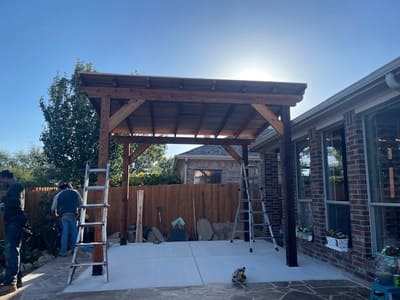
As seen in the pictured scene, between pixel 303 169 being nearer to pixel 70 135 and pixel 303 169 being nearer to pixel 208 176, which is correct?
pixel 208 176

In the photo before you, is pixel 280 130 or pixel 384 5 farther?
pixel 384 5

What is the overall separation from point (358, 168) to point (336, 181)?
911mm

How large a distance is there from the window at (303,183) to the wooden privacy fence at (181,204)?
141 inches

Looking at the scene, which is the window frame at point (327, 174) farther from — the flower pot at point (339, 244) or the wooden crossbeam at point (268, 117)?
the wooden crossbeam at point (268, 117)

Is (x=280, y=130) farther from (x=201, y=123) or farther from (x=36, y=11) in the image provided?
(x=36, y=11)

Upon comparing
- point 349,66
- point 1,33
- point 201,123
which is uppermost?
point 1,33

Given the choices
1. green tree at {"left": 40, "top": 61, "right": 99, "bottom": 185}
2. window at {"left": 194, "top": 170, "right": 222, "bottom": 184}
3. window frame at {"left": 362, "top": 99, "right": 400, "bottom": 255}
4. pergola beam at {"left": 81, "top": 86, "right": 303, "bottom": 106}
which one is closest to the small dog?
window frame at {"left": 362, "top": 99, "right": 400, "bottom": 255}

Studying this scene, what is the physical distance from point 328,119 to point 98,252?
15.2ft

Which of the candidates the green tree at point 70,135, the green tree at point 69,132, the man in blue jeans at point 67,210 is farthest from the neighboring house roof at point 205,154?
the man in blue jeans at point 67,210

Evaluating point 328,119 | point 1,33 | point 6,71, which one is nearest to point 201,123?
point 328,119

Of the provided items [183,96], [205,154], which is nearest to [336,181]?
[183,96]

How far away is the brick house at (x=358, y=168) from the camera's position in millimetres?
4051

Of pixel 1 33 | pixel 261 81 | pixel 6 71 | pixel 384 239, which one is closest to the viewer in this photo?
pixel 384 239

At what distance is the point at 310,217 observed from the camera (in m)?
6.25
